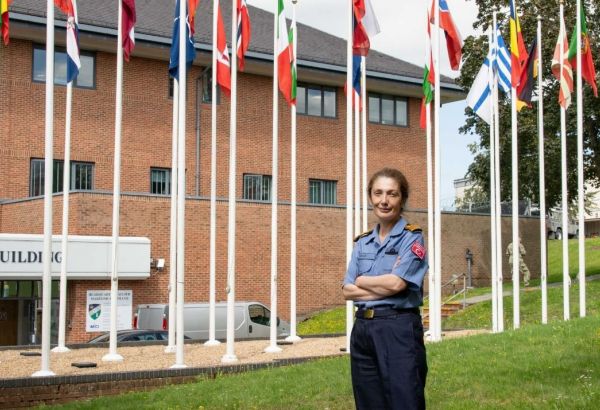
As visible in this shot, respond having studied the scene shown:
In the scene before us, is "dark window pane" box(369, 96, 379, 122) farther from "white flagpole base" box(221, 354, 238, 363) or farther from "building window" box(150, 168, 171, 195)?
"white flagpole base" box(221, 354, 238, 363)

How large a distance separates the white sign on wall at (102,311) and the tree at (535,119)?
15346 mm

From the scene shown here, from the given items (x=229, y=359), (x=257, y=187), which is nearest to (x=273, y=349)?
(x=229, y=359)

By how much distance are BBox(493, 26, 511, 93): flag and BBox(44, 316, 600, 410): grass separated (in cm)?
742

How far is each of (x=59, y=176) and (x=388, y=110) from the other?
1481 cm

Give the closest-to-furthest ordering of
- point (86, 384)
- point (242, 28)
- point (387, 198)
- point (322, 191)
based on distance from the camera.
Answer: point (387, 198)
point (86, 384)
point (242, 28)
point (322, 191)

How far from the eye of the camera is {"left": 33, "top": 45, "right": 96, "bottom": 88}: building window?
33.4 meters

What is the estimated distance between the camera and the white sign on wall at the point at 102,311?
92.5 feet

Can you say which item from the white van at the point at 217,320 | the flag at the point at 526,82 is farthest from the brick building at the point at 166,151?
the flag at the point at 526,82

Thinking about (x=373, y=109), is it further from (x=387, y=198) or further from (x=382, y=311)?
(x=382, y=311)

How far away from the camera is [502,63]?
2117 centimetres

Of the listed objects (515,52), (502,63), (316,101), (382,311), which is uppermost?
(316,101)

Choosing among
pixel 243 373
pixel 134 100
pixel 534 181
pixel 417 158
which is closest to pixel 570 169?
pixel 534 181

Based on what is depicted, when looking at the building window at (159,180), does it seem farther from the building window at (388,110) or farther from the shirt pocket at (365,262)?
the shirt pocket at (365,262)

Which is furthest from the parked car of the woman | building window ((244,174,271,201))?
the woman
